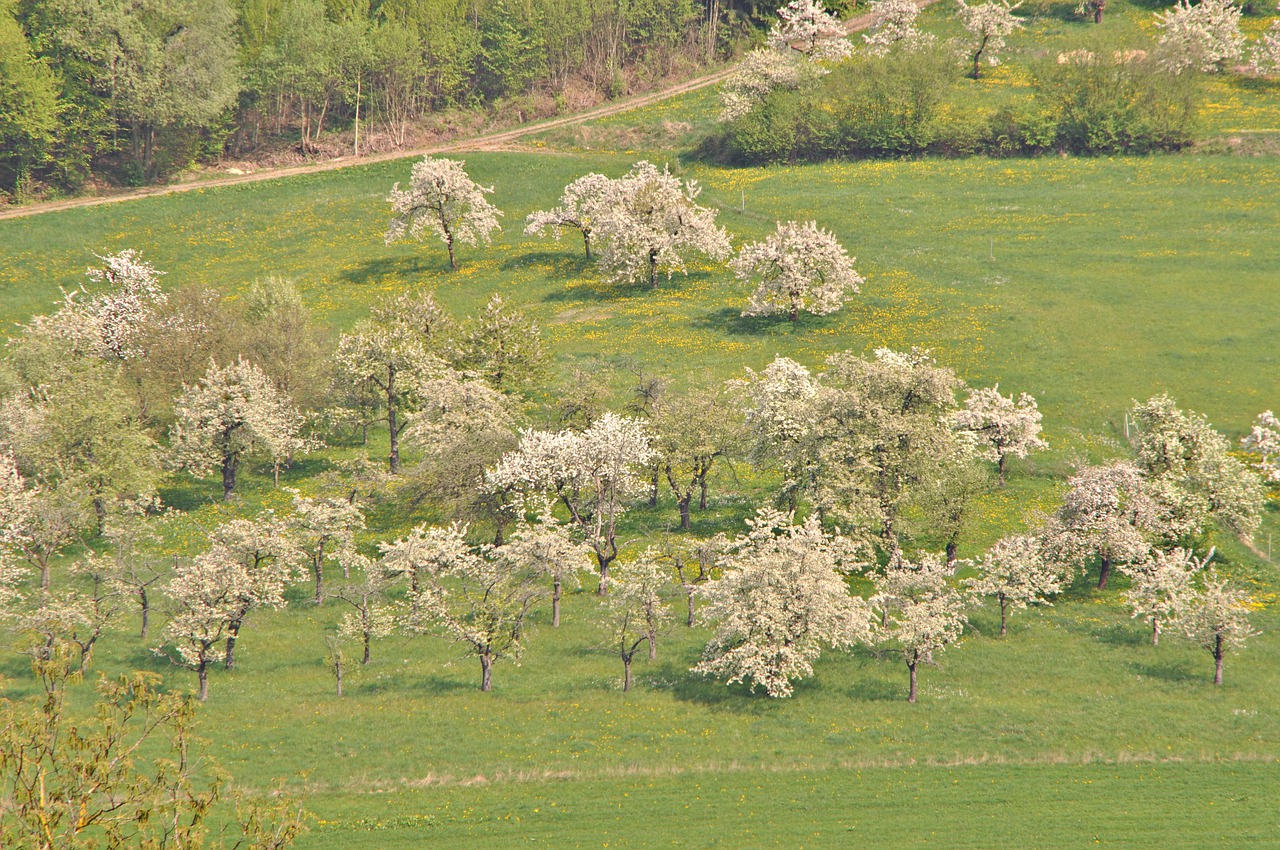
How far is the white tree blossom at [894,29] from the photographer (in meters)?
137

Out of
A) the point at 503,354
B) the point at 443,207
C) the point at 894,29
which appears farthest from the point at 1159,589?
the point at 894,29

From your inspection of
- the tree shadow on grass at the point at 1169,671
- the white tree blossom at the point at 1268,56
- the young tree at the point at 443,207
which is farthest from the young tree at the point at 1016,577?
the white tree blossom at the point at 1268,56

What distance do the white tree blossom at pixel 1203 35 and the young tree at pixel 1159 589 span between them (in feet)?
279

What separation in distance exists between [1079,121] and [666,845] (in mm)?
99987

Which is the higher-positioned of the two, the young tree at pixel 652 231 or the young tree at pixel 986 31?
the young tree at pixel 986 31

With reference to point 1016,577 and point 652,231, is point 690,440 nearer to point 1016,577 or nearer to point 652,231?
point 1016,577

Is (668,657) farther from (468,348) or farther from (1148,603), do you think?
(468,348)

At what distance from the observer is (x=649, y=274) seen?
103938 millimetres

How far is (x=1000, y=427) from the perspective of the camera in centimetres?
7306

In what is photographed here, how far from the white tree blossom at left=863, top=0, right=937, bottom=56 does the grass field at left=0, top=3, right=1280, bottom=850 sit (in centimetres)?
4101

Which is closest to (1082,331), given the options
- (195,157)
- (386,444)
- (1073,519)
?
(1073,519)

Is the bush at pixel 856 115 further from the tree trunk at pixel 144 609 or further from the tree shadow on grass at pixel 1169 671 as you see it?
the tree trunk at pixel 144 609

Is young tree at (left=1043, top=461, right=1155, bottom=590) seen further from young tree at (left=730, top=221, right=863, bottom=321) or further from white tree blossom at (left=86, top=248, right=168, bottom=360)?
white tree blossom at (left=86, top=248, right=168, bottom=360)

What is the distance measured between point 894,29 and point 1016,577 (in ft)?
322
